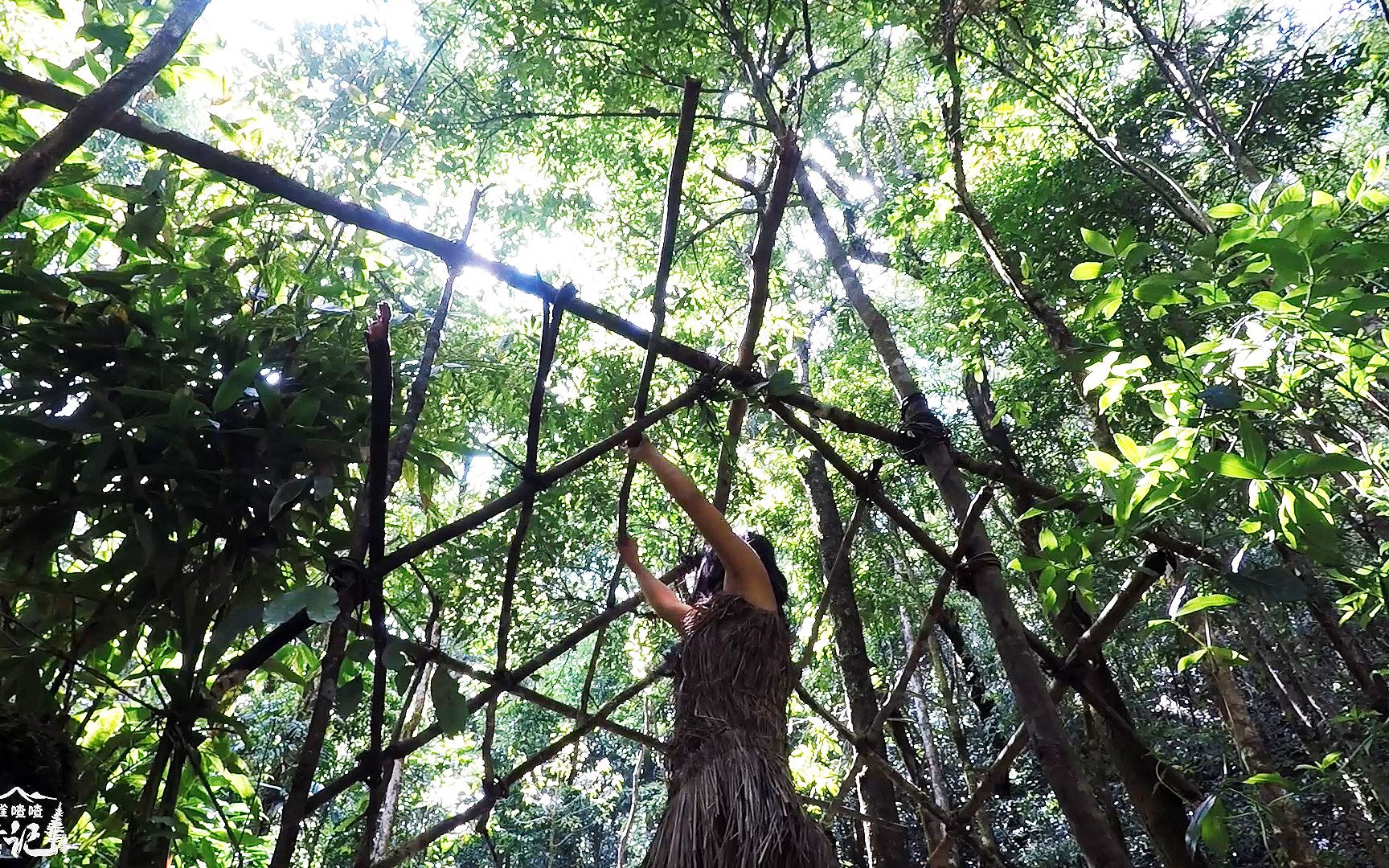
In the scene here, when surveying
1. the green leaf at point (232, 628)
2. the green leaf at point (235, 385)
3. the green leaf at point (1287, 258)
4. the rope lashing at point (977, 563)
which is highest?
the green leaf at point (235, 385)

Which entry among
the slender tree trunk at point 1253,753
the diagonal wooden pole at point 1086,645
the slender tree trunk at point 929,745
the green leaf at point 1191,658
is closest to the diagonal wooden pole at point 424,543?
the diagonal wooden pole at point 1086,645

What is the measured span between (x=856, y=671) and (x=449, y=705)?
2552mm

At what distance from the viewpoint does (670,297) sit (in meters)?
3.48

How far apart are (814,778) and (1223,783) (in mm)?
2740

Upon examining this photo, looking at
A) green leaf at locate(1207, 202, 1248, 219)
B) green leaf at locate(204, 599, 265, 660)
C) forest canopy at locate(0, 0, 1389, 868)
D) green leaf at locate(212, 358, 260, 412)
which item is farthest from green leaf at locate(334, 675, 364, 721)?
green leaf at locate(1207, 202, 1248, 219)

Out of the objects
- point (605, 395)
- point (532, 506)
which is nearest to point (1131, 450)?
point (532, 506)

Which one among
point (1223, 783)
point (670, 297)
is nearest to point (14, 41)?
point (670, 297)

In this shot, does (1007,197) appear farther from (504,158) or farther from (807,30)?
(504,158)

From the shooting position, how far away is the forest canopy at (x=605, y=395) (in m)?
0.99

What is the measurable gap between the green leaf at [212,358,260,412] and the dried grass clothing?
78 centimetres

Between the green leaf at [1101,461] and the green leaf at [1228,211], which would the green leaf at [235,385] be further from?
the green leaf at [1228,211]

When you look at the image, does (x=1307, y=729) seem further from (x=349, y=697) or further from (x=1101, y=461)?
(x=349, y=697)

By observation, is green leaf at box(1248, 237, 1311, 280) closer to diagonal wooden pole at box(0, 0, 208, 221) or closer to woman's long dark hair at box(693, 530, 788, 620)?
woman's long dark hair at box(693, 530, 788, 620)

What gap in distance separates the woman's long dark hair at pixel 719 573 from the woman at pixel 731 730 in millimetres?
54
